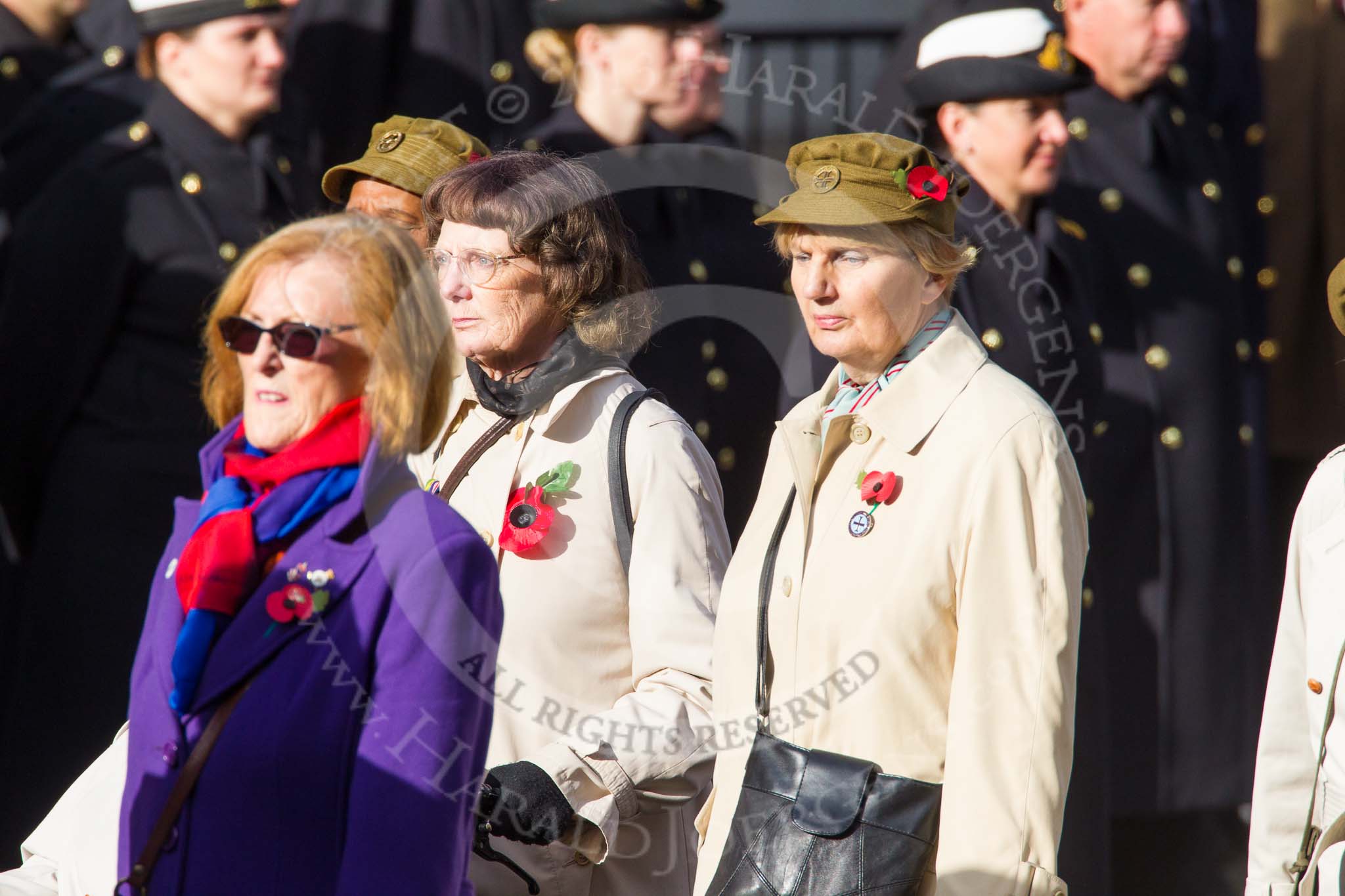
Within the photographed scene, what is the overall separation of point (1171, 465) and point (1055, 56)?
1159 mm

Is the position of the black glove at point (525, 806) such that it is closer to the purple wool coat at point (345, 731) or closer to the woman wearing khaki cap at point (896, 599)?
the woman wearing khaki cap at point (896, 599)

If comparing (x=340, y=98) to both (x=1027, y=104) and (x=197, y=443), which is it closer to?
(x=197, y=443)

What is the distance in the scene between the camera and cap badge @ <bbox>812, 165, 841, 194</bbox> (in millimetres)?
2896

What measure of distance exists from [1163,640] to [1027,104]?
1.49 m

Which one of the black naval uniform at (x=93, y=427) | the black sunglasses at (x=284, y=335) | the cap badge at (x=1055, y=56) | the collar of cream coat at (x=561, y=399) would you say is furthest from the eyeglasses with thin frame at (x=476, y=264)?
the cap badge at (x=1055, y=56)

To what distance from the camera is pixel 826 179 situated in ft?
9.55

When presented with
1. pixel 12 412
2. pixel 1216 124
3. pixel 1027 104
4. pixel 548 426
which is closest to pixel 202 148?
pixel 12 412

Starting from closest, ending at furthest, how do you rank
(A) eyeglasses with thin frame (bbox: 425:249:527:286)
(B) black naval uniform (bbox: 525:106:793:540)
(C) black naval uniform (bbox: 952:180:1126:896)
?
(A) eyeglasses with thin frame (bbox: 425:249:527:286) < (C) black naval uniform (bbox: 952:180:1126:896) < (B) black naval uniform (bbox: 525:106:793:540)

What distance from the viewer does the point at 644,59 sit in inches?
175

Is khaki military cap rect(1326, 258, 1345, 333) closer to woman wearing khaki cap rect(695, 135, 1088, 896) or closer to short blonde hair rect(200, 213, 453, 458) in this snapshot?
woman wearing khaki cap rect(695, 135, 1088, 896)

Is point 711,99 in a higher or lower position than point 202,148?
higher

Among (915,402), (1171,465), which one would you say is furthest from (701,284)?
(915,402)

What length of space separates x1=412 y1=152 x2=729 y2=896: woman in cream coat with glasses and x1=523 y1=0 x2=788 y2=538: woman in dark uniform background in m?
1.17

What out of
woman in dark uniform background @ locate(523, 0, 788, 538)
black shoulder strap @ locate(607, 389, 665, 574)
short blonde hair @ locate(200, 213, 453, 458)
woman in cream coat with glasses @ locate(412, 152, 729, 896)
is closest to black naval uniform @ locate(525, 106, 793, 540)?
woman in dark uniform background @ locate(523, 0, 788, 538)
